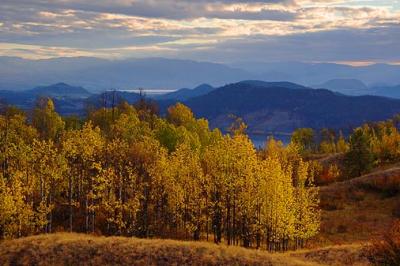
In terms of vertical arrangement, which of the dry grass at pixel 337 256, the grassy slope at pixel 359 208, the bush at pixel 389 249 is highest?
the bush at pixel 389 249

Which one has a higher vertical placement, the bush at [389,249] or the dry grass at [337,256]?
the bush at [389,249]

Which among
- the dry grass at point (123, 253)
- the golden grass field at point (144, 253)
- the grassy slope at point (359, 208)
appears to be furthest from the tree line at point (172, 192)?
the dry grass at point (123, 253)

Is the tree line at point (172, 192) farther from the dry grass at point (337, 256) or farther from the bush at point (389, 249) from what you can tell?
the bush at point (389, 249)

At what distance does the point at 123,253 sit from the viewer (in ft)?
146

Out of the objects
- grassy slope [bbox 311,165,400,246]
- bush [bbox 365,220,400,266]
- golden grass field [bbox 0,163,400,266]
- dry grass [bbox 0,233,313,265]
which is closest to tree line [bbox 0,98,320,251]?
golden grass field [bbox 0,163,400,266]

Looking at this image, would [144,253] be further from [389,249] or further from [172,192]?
[389,249]

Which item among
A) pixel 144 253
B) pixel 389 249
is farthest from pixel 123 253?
pixel 389 249

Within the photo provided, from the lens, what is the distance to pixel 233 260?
41.8m

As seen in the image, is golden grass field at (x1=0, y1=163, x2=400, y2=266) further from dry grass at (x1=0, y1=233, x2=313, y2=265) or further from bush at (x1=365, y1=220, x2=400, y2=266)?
bush at (x1=365, y1=220, x2=400, y2=266)

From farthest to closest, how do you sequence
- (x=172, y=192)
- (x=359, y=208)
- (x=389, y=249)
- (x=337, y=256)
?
1. (x=359, y=208)
2. (x=172, y=192)
3. (x=337, y=256)
4. (x=389, y=249)

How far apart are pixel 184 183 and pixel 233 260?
19.4 meters

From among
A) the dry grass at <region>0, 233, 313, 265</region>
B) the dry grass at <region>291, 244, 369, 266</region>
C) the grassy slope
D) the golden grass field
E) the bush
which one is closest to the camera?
the bush

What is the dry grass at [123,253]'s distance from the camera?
4209 cm

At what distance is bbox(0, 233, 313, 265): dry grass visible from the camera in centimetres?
4209
